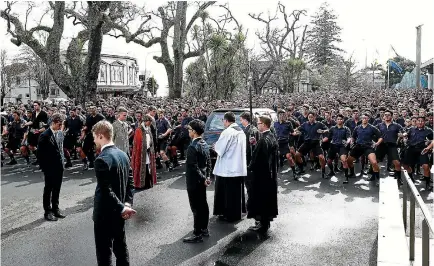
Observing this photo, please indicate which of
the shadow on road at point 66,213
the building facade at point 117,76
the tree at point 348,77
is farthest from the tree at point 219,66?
the building facade at point 117,76

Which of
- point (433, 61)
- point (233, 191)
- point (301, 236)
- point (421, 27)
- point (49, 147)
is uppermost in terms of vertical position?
point (421, 27)

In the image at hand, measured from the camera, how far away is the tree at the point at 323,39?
6769cm

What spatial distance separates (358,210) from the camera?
7.64 metres

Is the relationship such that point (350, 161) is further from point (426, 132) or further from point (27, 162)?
point (27, 162)

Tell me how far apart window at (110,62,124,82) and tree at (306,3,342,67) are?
96.0ft

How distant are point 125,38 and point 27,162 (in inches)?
656

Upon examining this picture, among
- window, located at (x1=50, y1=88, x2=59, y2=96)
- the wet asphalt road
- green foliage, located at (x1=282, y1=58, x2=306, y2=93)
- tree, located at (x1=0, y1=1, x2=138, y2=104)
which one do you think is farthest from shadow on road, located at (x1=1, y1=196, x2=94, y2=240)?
window, located at (x1=50, y1=88, x2=59, y2=96)

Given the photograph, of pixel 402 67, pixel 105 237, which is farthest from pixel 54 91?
pixel 105 237

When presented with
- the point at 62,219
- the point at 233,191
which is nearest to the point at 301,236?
the point at 233,191

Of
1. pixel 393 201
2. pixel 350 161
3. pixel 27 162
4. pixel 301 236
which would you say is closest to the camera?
pixel 393 201

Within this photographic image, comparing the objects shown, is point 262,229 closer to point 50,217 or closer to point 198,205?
point 198,205

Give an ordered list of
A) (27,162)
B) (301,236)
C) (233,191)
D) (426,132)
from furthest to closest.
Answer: (27,162) → (426,132) → (233,191) → (301,236)

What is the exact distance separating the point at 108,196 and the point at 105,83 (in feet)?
192

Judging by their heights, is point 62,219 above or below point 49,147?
below
